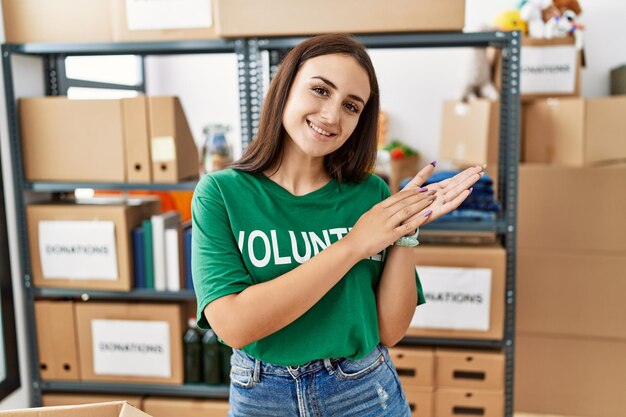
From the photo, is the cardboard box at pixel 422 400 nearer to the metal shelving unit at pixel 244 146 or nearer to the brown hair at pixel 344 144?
the metal shelving unit at pixel 244 146

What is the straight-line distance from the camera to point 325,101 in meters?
1.10

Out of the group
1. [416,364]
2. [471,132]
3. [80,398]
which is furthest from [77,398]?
[471,132]

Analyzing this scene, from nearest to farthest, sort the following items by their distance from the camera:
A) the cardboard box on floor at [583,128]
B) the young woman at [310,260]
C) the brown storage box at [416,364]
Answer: the young woman at [310,260] → the brown storage box at [416,364] → the cardboard box on floor at [583,128]

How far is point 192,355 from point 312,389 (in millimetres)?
1284

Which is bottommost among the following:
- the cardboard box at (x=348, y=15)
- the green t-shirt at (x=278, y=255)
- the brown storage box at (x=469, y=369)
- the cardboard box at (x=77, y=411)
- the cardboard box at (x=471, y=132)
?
the brown storage box at (x=469, y=369)

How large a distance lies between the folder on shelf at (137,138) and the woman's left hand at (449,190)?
51.0 inches

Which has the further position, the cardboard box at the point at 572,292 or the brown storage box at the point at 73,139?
the cardboard box at the point at 572,292

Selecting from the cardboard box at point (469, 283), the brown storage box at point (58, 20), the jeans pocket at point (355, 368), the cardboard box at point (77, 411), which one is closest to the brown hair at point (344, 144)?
the jeans pocket at point (355, 368)

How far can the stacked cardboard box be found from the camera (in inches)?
100

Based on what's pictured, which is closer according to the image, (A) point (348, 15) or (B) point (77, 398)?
(A) point (348, 15)

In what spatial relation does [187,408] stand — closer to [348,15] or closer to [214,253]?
[214,253]

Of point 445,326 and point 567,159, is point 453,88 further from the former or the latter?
point 445,326

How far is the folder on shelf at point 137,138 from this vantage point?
2.13 meters

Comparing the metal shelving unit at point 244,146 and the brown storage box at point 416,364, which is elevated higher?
the metal shelving unit at point 244,146
